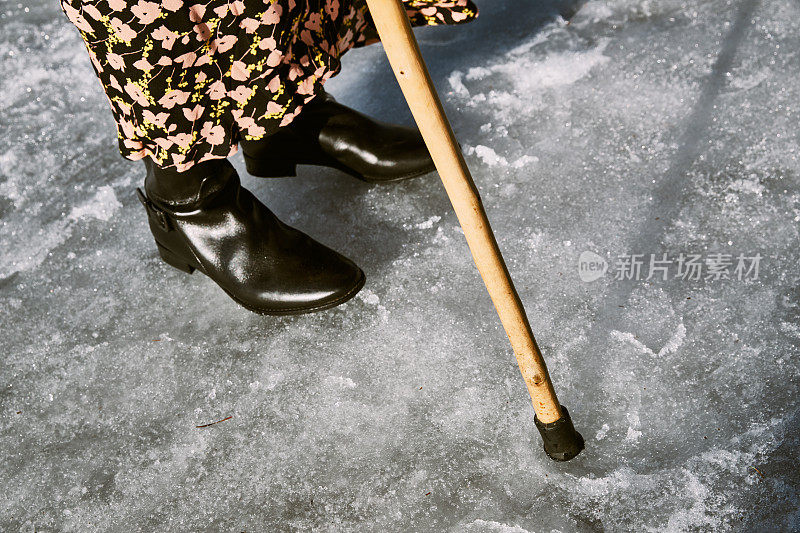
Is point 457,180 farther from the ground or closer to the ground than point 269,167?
farther from the ground

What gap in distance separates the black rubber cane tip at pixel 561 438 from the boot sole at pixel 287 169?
1.99ft

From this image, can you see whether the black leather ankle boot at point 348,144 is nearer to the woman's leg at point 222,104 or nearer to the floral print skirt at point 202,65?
the woman's leg at point 222,104

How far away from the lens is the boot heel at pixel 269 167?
1437 mm

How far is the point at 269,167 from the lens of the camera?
145cm

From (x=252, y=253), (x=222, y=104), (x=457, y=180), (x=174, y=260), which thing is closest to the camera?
(x=457, y=180)

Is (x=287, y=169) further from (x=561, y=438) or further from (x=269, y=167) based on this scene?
(x=561, y=438)

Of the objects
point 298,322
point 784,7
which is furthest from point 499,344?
point 784,7

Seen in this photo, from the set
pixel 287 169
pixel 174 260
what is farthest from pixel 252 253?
pixel 287 169

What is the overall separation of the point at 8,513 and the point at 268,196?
0.70 metres

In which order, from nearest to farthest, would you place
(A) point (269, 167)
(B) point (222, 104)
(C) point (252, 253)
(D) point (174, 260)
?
(B) point (222, 104), (C) point (252, 253), (D) point (174, 260), (A) point (269, 167)

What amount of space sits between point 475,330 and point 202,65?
1.84ft

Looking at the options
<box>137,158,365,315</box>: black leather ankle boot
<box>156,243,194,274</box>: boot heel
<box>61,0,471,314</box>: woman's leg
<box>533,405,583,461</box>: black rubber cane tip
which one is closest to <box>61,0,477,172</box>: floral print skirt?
<box>61,0,471,314</box>: woman's leg

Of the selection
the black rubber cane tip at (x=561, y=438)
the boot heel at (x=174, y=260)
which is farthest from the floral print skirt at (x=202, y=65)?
the black rubber cane tip at (x=561, y=438)

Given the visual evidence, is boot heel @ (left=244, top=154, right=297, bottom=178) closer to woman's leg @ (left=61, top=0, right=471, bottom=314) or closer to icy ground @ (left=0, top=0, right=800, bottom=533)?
icy ground @ (left=0, top=0, right=800, bottom=533)
